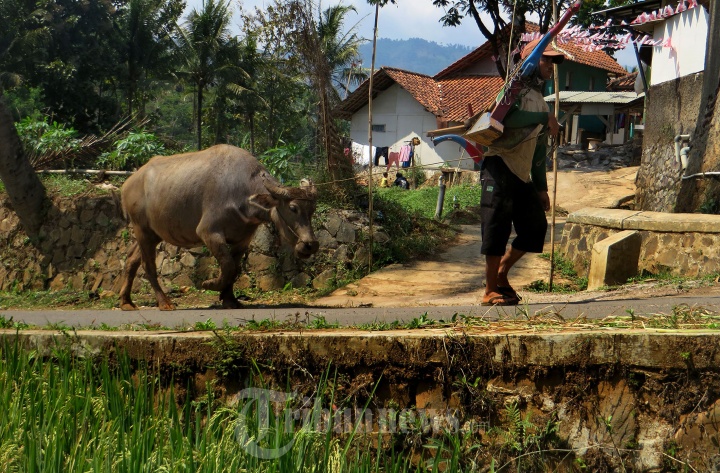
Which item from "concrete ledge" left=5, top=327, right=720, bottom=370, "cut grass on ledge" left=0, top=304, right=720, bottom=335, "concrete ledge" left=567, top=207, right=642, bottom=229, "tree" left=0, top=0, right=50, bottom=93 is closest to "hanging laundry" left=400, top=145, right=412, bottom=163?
"tree" left=0, top=0, right=50, bottom=93

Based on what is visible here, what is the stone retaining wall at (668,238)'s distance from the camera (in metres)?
8.86

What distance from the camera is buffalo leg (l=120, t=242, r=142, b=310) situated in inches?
373

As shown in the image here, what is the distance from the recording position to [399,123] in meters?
37.2

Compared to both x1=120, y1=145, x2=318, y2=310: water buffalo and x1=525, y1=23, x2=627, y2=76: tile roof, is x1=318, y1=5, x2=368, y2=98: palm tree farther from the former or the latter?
x1=120, y1=145, x2=318, y2=310: water buffalo

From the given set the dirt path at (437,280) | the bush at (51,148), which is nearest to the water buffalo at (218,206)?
the dirt path at (437,280)

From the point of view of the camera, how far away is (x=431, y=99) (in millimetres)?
36250

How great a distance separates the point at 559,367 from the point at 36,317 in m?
5.26

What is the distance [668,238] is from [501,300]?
3319 millimetres

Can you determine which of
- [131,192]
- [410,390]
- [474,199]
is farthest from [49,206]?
[410,390]

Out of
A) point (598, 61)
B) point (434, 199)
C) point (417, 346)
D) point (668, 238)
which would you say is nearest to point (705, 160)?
point (668, 238)

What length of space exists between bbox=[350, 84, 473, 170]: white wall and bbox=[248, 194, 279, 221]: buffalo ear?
27.9 m

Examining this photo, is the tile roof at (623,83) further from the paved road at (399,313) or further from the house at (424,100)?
the paved road at (399,313)

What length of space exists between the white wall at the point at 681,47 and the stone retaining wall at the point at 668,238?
6279mm

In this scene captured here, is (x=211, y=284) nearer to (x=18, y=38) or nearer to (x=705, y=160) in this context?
(x=705, y=160)
